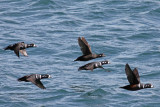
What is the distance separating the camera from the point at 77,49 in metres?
33.3

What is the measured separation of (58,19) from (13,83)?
10.1m

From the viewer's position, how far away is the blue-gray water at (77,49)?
26.9 metres

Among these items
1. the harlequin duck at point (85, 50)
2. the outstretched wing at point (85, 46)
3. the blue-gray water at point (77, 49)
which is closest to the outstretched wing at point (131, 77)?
the blue-gray water at point (77, 49)

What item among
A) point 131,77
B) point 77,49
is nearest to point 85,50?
point 131,77

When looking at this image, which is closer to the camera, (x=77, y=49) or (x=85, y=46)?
(x=85, y=46)

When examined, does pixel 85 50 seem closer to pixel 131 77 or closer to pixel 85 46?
pixel 85 46

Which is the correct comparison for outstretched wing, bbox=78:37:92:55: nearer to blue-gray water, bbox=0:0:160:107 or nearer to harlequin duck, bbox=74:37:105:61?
harlequin duck, bbox=74:37:105:61

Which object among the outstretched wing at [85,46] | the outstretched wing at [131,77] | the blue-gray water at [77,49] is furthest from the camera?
the blue-gray water at [77,49]

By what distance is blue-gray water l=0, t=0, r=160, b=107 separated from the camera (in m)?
26.9

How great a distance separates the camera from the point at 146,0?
41594 mm

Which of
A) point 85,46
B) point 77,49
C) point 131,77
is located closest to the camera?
point 131,77

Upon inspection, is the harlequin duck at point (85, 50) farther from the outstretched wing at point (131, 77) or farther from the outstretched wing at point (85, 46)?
the outstretched wing at point (131, 77)

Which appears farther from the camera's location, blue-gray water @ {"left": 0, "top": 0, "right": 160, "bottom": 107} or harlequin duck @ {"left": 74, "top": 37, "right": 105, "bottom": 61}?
blue-gray water @ {"left": 0, "top": 0, "right": 160, "bottom": 107}

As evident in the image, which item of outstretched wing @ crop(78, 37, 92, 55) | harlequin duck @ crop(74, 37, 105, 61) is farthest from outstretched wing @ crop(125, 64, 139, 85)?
outstretched wing @ crop(78, 37, 92, 55)
